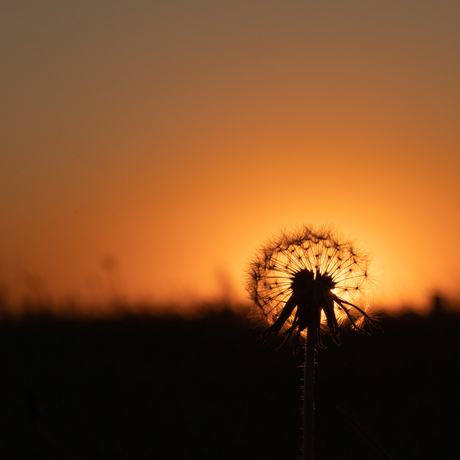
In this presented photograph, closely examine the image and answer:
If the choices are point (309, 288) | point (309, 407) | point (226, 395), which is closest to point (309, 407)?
point (309, 407)

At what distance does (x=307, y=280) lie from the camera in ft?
9.44

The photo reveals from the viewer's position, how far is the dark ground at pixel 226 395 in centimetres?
557

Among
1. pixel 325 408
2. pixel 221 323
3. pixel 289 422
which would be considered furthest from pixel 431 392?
pixel 221 323

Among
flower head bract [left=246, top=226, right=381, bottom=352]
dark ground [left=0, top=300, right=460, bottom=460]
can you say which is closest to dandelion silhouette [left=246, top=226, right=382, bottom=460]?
flower head bract [left=246, top=226, right=381, bottom=352]

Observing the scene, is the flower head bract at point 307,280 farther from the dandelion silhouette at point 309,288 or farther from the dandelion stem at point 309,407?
the dandelion stem at point 309,407

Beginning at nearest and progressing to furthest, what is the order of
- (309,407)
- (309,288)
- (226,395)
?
(309,407) → (309,288) → (226,395)

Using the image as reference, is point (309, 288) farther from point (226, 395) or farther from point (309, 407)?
point (226, 395)

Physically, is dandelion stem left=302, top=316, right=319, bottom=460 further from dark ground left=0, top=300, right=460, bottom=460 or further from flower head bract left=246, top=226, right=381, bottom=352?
dark ground left=0, top=300, right=460, bottom=460

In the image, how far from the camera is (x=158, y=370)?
748cm

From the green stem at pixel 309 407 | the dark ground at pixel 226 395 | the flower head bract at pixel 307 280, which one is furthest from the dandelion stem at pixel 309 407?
the dark ground at pixel 226 395

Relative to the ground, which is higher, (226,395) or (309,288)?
(309,288)

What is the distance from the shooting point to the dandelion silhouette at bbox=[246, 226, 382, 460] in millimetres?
2646

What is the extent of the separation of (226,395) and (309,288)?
443 cm

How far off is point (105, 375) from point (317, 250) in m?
5.37
